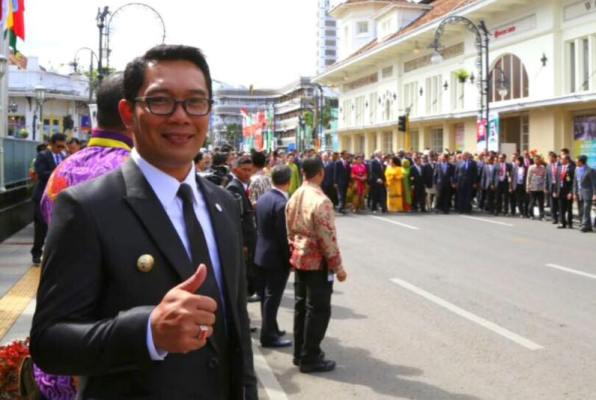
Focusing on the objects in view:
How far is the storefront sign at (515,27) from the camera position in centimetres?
2834

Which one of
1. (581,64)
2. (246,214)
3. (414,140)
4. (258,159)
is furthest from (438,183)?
(414,140)

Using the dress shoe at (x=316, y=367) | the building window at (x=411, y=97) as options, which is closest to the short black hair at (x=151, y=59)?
the dress shoe at (x=316, y=367)

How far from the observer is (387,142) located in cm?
4572

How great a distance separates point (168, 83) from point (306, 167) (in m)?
4.15

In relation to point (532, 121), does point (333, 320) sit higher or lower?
lower

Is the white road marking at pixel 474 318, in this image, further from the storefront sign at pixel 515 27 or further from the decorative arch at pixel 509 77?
the storefront sign at pixel 515 27

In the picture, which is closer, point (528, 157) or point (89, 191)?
point (89, 191)

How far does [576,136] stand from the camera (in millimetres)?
25875

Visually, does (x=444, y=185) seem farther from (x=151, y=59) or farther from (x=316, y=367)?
(x=151, y=59)

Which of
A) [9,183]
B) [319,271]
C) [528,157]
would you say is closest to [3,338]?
[319,271]

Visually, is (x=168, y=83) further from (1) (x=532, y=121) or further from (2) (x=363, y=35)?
(2) (x=363, y=35)

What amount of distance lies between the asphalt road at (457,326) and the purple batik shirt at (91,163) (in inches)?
118

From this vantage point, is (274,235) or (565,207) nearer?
(274,235)

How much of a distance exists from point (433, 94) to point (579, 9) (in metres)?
12.8
